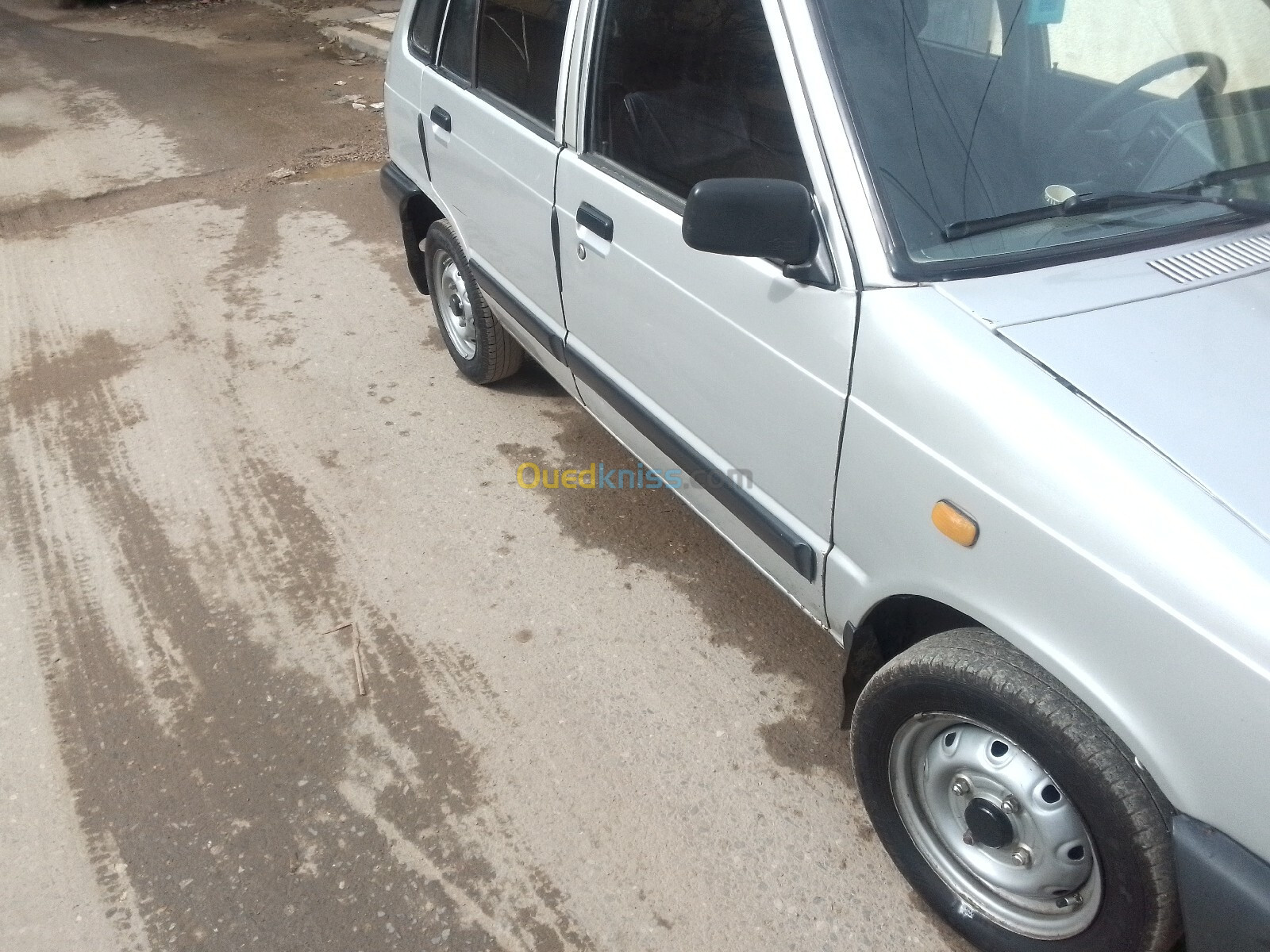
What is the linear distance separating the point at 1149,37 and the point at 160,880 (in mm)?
3014

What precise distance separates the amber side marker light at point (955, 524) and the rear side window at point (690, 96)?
77 centimetres

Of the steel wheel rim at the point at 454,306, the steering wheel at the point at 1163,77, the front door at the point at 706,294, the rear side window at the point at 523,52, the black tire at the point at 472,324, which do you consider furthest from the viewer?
the steel wheel rim at the point at 454,306

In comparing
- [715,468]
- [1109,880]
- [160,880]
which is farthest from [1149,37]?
[160,880]

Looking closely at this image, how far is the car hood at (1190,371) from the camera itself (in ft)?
5.24

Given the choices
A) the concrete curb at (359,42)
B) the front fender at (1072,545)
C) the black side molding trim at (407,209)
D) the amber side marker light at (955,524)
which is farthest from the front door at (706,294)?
the concrete curb at (359,42)

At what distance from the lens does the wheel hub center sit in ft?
6.59

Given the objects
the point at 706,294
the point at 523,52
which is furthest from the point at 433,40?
the point at 706,294

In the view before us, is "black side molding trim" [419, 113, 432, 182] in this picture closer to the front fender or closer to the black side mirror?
the black side mirror

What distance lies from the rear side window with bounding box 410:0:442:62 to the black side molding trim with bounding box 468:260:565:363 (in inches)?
32.1

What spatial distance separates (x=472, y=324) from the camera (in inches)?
166

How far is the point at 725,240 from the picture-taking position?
6.57 ft

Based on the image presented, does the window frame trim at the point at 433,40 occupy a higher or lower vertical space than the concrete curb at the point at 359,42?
higher

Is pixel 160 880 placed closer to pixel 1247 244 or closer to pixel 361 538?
pixel 361 538

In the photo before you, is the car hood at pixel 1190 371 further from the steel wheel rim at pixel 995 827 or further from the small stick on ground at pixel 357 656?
the small stick on ground at pixel 357 656
